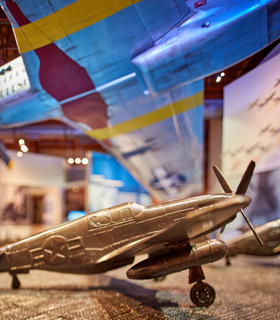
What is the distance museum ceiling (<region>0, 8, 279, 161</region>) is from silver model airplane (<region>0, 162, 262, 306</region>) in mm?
1813

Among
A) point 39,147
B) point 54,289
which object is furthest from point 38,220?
point 54,289

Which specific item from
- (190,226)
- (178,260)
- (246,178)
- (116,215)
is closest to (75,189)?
(116,215)

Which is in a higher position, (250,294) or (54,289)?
(54,289)

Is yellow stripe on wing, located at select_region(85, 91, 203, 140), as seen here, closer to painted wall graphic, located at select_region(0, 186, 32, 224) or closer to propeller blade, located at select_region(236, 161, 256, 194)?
propeller blade, located at select_region(236, 161, 256, 194)

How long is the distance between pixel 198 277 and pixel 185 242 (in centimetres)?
58

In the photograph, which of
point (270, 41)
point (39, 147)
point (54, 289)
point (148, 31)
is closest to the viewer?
point (270, 41)

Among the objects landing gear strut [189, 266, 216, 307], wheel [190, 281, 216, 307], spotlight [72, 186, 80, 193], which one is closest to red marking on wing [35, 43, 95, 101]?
landing gear strut [189, 266, 216, 307]

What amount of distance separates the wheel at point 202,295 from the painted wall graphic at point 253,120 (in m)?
2.20

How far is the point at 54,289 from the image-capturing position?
180 inches

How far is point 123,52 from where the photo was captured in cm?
433

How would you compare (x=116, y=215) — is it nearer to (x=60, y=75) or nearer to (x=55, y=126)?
(x=60, y=75)

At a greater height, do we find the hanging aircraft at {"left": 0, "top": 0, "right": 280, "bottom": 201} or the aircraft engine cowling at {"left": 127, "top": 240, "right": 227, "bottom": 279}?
the hanging aircraft at {"left": 0, "top": 0, "right": 280, "bottom": 201}

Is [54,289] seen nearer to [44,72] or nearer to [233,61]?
[44,72]

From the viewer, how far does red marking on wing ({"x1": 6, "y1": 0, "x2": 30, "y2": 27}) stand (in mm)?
3714
